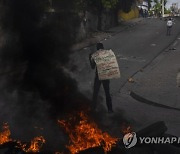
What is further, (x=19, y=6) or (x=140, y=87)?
(x=140, y=87)

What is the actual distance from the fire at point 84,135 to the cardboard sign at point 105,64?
6.16 feet

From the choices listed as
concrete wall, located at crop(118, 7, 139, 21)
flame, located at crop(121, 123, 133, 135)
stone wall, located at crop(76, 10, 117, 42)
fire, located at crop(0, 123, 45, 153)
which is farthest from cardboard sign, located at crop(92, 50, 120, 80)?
concrete wall, located at crop(118, 7, 139, 21)

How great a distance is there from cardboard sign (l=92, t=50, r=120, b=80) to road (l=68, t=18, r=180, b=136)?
0.65m

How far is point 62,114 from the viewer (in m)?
7.46

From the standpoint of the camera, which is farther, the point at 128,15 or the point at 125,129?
the point at 128,15

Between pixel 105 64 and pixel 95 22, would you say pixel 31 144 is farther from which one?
pixel 95 22

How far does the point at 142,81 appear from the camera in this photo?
14.0 m

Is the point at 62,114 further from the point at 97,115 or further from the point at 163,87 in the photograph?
the point at 163,87

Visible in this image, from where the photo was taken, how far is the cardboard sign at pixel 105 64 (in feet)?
29.5

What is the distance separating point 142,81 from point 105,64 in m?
5.24

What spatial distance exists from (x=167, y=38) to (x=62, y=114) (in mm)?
23228

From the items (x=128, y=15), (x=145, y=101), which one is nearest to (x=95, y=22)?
(x=128, y=15)

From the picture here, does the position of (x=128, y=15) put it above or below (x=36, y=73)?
below

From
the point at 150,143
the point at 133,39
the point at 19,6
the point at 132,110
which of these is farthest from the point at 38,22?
the point at 133,39
